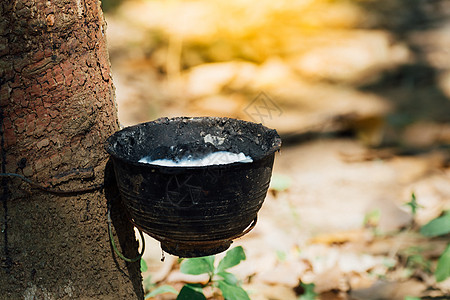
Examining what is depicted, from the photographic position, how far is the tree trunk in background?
168 centimetres

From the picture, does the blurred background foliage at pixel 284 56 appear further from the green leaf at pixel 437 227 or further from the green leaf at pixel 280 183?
the green leaf at pixel 437 227

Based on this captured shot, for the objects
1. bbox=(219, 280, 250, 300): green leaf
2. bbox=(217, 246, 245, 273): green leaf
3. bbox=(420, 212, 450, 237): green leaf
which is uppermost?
bbox=(420, 212, 450, 237): green leaf

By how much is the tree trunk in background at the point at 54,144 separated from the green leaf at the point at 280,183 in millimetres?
2005

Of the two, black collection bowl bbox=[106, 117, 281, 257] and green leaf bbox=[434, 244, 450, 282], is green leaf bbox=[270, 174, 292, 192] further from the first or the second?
black collection bowl bbox=[106, 117, 281, 257]

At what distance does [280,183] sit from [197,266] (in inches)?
68.2

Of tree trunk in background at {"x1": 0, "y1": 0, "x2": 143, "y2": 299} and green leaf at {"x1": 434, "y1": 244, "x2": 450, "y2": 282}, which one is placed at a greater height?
tree trunk in background at {"x1": 0, "y1": 0, "x2": 143, "y2": 299}

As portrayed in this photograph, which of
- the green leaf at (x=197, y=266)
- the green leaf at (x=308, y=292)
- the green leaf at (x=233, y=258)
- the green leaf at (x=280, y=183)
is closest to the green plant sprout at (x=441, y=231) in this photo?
the green leaf at (x=308, y=292)

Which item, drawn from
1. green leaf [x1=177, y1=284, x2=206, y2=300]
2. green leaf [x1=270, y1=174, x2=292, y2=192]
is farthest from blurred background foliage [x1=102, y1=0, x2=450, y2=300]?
green leaf [x1=177, y1=284, x2=206, y2=300]

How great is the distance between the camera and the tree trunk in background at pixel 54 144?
5.53 ft

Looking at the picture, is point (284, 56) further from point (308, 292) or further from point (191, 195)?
point (191, 195)

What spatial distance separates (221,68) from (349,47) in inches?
55.4

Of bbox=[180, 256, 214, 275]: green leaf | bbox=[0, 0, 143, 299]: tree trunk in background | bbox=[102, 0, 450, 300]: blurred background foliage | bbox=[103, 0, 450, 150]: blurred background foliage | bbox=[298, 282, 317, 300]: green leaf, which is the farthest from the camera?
bbox=[103, 0, 450, 150]: blurred background foliage

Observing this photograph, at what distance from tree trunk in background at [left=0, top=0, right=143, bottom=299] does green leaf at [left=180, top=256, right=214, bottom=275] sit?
369 mm

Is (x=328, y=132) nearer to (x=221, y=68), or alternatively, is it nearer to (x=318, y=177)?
(x=318, y=177)
